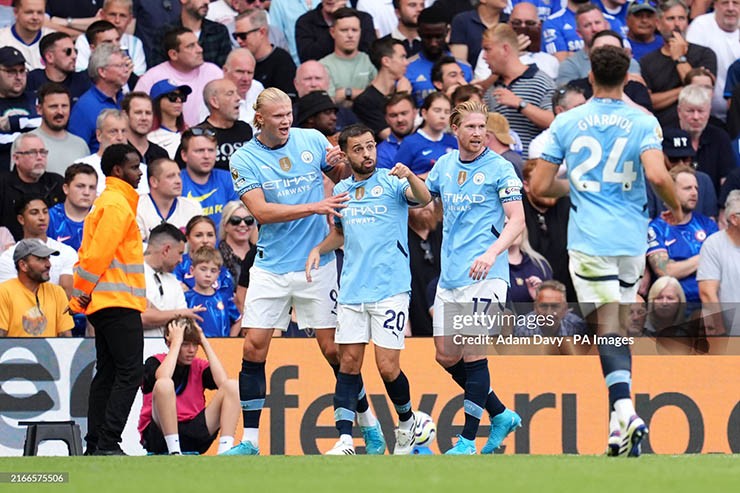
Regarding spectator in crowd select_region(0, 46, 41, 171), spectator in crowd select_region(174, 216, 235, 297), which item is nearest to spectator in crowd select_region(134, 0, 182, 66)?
spectator in crowd select_region(0, 46, 41, 171)

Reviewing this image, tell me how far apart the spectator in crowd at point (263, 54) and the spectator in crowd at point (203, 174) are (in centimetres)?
199

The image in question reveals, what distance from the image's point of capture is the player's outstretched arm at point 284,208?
11.1 m

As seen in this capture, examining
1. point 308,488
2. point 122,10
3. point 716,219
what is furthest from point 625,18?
point 308,488

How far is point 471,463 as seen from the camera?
31.6 feet

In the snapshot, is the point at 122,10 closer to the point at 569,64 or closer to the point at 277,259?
the point at 569,64

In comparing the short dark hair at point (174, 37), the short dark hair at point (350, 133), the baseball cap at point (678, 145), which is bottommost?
the short dark hair at point (350, 133)

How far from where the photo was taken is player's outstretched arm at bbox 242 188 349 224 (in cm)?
1114

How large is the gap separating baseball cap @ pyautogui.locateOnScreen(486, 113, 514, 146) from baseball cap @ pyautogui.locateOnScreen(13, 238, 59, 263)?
463 cm

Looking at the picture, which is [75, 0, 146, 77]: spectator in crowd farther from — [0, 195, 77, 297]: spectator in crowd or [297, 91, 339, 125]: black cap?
[0, 195, 77, 297]: spectator in crowd

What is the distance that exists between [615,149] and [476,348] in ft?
6.84

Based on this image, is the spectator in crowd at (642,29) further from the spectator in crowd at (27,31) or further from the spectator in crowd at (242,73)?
the spectator in crowd at (27,31)

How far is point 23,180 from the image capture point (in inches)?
582

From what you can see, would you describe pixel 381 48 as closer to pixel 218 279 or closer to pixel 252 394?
pixel 218 279

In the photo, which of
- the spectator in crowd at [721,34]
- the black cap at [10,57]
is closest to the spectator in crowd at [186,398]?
the black cap at [10,57]
